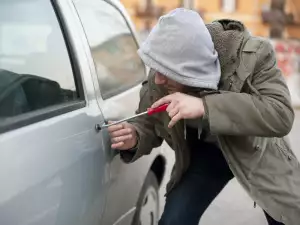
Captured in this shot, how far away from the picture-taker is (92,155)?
248 centimetres

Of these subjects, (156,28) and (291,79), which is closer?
(156,28)

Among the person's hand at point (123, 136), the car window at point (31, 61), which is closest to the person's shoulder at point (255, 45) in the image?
the person's hand at point (123, 136)

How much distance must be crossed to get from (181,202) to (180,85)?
0.61m

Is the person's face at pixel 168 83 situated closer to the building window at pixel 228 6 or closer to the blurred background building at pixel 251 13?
the blurred background building at pixel 251 13

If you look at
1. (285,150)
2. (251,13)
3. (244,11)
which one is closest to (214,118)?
(285,150)

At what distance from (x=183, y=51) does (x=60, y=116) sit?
1.84 feet

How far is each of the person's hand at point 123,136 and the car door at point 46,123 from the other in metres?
0.07

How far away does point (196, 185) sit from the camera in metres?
2.70

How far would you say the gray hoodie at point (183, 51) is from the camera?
2256 millimetres

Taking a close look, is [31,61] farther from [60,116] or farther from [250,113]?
[250,113]

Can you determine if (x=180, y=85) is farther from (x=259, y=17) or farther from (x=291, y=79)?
(x=259, y=17)

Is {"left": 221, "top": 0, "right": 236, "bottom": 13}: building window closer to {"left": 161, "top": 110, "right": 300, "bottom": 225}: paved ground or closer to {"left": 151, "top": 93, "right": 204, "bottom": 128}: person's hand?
{"left": 161, "top": 110, "right": 300, "bottom": 225}: paved ground

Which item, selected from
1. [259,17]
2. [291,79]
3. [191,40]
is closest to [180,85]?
[191,40]

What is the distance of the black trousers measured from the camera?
8.80 ft
